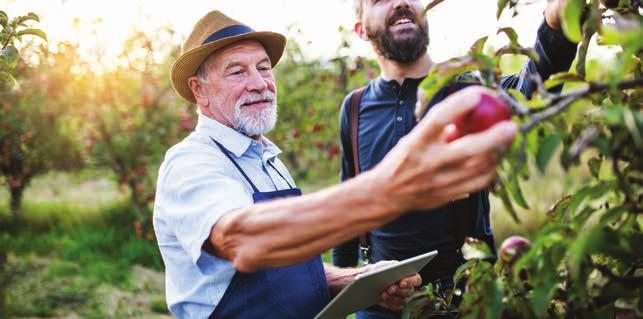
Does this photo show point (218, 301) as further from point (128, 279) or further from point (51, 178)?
point (51, 178)

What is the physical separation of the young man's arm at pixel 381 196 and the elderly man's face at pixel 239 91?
80 centimetres

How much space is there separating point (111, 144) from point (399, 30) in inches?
169

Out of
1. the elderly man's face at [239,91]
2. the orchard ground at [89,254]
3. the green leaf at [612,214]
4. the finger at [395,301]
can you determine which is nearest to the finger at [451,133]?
the green leaf at [612,214]

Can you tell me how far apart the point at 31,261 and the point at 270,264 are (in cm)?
514

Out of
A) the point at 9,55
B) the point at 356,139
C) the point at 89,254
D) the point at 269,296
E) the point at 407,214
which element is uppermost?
the point at 9,55

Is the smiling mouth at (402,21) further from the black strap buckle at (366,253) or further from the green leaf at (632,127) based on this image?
the green leaf at (632,127)

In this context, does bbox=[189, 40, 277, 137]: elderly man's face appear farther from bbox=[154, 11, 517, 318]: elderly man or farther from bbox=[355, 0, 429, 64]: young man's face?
bbox=[355, 0, 429, 64]: young man's face

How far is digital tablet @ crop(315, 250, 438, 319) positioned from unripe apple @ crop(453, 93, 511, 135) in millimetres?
540

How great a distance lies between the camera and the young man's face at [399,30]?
242cm

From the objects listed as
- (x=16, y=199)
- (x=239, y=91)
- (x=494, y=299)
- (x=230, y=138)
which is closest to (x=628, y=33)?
(x=494, y=299)

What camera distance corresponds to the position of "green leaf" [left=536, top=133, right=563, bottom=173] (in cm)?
75

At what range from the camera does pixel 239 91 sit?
191 cm

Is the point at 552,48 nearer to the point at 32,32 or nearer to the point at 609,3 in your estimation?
the point at 609,3

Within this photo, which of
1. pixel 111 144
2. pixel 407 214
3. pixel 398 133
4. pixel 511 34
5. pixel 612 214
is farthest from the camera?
pixel 111 144
